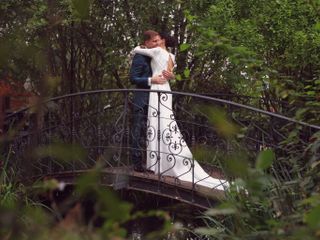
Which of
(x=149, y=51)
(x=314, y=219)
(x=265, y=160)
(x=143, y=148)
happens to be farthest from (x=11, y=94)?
(x=143, y=148)

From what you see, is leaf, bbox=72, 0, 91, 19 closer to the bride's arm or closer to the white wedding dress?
the white wedding dress

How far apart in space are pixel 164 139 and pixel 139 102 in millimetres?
511

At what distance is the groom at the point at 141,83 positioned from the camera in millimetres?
8086

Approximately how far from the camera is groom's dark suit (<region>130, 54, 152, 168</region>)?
8.09 meters

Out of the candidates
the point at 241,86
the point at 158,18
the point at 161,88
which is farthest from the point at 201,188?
the point at 158,18

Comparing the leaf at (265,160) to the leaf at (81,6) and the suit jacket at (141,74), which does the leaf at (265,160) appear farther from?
the suit jacket at (141,74)

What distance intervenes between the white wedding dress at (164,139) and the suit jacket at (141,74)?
0.06 meters

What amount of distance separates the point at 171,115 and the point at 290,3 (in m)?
2.16

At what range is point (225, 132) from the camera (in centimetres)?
174

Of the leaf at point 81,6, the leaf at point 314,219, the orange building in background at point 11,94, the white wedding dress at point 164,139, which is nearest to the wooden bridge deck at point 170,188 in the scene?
the white wedding dress at point 164,139

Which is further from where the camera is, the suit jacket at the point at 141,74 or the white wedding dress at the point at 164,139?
the suit jacket at the point at 141,74

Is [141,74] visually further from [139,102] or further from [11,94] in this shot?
Answer: [11,94]

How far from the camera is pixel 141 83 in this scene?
813 cm

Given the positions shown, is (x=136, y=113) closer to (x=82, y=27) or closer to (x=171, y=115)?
(x=171, y=115)
